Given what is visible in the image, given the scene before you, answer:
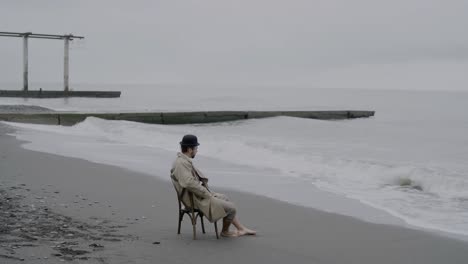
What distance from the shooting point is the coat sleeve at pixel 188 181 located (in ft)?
21.1

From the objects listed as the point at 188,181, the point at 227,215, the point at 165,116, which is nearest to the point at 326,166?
the point at 227,215

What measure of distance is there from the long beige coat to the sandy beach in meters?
0.34

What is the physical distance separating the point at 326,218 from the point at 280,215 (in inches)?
25.0

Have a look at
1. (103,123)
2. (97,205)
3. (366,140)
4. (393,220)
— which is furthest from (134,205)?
(366,140)

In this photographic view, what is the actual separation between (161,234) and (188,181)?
831 mm

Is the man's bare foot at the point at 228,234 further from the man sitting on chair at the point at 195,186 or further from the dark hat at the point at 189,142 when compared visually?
the dark hat at the point at 189,142

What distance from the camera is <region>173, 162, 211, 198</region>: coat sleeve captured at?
21.1 ft

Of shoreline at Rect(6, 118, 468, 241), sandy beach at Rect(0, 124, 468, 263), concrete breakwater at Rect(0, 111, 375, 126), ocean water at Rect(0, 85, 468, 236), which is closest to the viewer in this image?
sandy beach at Rect(0, 124, 468, 263)

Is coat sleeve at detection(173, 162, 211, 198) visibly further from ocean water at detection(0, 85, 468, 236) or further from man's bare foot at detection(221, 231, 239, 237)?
ocean water at detection(0, 85, 468, 236)

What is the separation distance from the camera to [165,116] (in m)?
32.0

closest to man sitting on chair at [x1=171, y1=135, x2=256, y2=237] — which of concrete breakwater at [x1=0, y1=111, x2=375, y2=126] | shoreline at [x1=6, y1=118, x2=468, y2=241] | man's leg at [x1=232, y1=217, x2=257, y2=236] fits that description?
man's leg at [x1=232, y1=217, x2=257, y2=236]

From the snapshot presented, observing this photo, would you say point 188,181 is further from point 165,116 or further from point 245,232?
point 165,116

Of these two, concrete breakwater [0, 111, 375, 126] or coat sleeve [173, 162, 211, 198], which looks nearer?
coat sleeve [173, 162, 211, 198]

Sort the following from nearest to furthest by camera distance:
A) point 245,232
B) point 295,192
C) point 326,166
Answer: point 245,232
point 295,192
point 326,166
